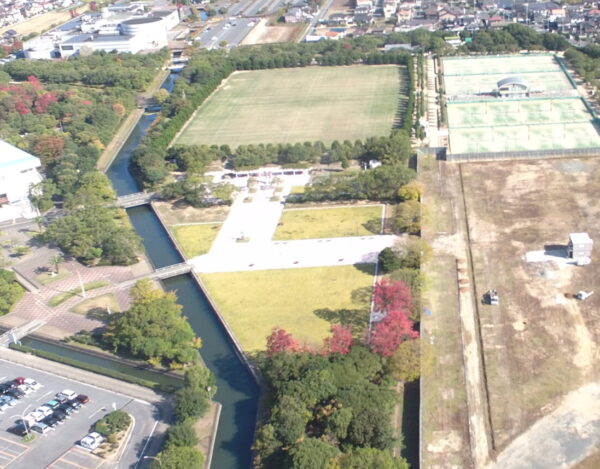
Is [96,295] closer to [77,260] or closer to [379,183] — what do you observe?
[77,260]

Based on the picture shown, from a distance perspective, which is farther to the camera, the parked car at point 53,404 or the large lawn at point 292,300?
the large lawn at point 292,300

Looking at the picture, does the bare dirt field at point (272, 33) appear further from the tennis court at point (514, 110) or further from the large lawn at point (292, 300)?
the large lawn at point (292, 300)

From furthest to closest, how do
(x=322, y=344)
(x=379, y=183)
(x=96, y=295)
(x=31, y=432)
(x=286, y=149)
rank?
(x=286, y=149) < (x=379, y=183) < (x=96, y=295) < (x=322, y=344) < (x=31, y=432)

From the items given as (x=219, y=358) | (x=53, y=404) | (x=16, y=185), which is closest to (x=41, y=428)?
(x=53, y=404)

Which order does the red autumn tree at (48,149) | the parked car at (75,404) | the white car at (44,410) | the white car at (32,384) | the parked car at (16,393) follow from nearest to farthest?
1. the white car at (44,410)
2. the parked car at (75,404)
3. the parked car at (16,393)
4. the white car at (32,384)
5. the red autumn tree at (48,149)

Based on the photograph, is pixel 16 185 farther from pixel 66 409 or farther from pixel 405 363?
pixel 405 363

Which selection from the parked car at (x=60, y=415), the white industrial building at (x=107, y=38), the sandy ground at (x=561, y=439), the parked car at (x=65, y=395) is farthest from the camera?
the white industrial building at (x=107, y=38)

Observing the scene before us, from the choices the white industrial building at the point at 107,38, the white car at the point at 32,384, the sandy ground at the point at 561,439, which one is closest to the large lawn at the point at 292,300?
the white car at the point at 32,384

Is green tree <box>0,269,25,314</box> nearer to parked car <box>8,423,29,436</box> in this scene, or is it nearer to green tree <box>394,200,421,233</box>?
parked car <box>8,423,29,436</box>

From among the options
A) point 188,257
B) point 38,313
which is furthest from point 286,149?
point 38,313
